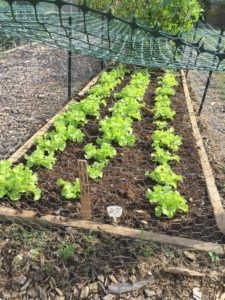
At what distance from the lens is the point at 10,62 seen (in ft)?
21.2

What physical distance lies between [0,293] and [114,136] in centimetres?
190

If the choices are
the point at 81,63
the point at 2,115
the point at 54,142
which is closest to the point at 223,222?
the point at 54,142

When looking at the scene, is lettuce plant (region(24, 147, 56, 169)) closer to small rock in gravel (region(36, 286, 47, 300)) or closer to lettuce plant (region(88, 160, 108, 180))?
lettuce plant (region(88, 160, 108, 180))

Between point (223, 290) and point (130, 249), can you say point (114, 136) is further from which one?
point (223, 290)

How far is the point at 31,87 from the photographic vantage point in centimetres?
546

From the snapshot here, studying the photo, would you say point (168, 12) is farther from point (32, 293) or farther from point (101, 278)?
point (32, 293)

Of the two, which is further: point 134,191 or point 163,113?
point 163,113

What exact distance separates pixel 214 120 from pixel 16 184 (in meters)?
3.43

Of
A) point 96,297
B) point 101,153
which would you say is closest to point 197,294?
point 96,297

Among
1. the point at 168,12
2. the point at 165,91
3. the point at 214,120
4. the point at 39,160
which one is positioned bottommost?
the point at 214,120

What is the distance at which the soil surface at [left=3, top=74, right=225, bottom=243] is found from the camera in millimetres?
2666

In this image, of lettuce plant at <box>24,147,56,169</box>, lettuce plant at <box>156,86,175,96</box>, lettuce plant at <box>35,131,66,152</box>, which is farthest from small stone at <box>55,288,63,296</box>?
lettuce plant at <box>156,86,175,96</box>

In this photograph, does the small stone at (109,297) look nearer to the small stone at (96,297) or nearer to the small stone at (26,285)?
the small stone at (96,297)

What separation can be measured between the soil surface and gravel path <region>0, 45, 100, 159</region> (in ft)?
2.65
